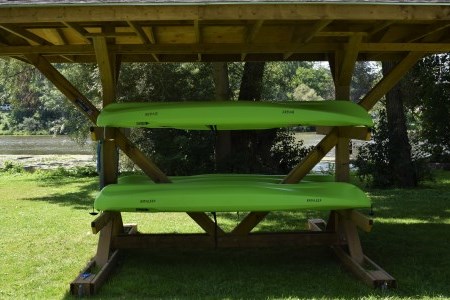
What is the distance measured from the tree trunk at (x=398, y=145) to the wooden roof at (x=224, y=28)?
21.7 ft

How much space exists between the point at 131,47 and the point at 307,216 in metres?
5.06

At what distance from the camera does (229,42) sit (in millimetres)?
7543

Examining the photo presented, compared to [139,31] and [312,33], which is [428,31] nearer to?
[312,33]

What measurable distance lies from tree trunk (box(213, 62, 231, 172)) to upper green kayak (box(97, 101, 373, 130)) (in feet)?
27.8

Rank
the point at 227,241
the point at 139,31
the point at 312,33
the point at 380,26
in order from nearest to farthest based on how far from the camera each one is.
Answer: the point at 312,33 → the point at 380,26 → the point at 139,31 → the point at 227,241

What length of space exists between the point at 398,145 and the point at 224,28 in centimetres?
906

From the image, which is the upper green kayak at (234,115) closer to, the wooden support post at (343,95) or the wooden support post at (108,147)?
the wooden support post at (108,147)

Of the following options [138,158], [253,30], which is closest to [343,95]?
[253,30]

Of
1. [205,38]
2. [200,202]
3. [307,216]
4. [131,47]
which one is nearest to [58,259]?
[200,202]

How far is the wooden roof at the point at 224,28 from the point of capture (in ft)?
16.7

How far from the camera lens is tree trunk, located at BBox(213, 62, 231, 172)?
1467cm

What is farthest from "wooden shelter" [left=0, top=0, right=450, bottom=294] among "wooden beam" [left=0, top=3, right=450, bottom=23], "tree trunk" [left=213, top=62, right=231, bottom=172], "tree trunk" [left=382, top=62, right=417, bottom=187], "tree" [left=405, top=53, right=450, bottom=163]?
"tree" [left=405, top=53, right=450, bottom=163]

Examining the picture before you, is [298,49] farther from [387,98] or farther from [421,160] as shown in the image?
[421,160]

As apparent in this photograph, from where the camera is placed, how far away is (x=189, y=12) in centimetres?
511
